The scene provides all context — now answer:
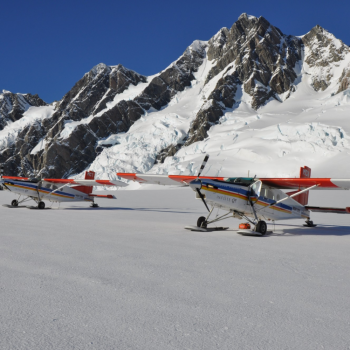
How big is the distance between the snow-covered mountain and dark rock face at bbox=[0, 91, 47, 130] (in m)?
0.72

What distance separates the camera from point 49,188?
1919cm

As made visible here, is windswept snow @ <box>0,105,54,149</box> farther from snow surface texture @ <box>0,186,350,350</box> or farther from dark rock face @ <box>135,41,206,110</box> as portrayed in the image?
snow surface texture @ <box>0,186,350,350</box>

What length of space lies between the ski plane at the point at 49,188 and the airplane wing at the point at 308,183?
8726 millimetres

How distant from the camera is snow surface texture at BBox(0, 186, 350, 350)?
2459 mm

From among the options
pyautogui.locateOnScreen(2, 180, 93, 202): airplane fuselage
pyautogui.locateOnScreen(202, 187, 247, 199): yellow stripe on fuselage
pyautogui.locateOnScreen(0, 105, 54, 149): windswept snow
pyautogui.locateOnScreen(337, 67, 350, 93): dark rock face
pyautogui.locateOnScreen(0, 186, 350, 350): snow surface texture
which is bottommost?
pyautogui.locateOnScreen(0, 186, 350, 350): snow surface texture

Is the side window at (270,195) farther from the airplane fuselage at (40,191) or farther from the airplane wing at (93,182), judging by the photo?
the airplane fuselage at (40,191)

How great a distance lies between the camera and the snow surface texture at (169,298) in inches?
96.8

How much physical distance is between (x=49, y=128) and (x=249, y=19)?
358 ft

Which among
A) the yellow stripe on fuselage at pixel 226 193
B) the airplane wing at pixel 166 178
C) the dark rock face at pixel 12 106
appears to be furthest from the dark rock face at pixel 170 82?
the yellow stripe on fuselage at pixel 226 193

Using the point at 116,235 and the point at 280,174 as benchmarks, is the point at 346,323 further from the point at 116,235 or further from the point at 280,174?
the point at 280,174

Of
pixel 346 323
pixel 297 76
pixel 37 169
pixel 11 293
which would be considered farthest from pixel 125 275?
pixel 37 169

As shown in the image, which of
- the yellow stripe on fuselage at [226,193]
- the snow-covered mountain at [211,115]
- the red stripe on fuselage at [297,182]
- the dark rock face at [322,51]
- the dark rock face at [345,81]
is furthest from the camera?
the dark rock face at [322,51]

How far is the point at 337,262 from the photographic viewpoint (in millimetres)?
5559

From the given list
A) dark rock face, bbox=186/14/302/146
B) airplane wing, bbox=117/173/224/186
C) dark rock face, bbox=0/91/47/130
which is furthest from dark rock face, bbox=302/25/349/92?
dark rock face, bbox=0/91/47/130
